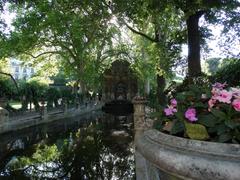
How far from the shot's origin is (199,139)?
6.59 ft

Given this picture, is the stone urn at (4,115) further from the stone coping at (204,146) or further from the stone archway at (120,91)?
the stone archway at (120,91)

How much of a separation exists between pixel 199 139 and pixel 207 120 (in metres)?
0.20

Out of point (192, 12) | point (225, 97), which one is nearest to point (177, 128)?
point (225, 97)

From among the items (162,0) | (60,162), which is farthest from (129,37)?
(60,162)

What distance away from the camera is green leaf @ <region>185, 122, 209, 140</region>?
2.02m

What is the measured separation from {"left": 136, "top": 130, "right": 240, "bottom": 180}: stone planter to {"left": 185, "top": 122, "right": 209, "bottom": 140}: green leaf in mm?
133

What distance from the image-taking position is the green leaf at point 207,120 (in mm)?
2112

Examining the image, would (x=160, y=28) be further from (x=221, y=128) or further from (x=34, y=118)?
(x=221, y=128)

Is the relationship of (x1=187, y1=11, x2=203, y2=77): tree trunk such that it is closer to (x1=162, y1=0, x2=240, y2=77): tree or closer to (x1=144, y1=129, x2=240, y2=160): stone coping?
(x1=162, y1=0, x2=240, y2=77): tree

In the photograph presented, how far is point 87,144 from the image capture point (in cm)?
1449

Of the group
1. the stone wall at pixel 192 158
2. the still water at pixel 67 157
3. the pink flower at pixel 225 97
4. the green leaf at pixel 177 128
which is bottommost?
the still water at pixel 67 157

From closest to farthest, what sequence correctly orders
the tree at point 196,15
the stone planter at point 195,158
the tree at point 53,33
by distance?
the stone planter at point 195,158 < the tree at point 196,15 < the tree at point 53,33

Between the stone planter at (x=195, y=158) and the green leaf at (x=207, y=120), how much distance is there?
0.28 m

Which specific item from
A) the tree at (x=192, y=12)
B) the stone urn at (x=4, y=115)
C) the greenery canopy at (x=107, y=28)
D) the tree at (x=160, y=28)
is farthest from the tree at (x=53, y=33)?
the stone urn at (x=4, y=115)
